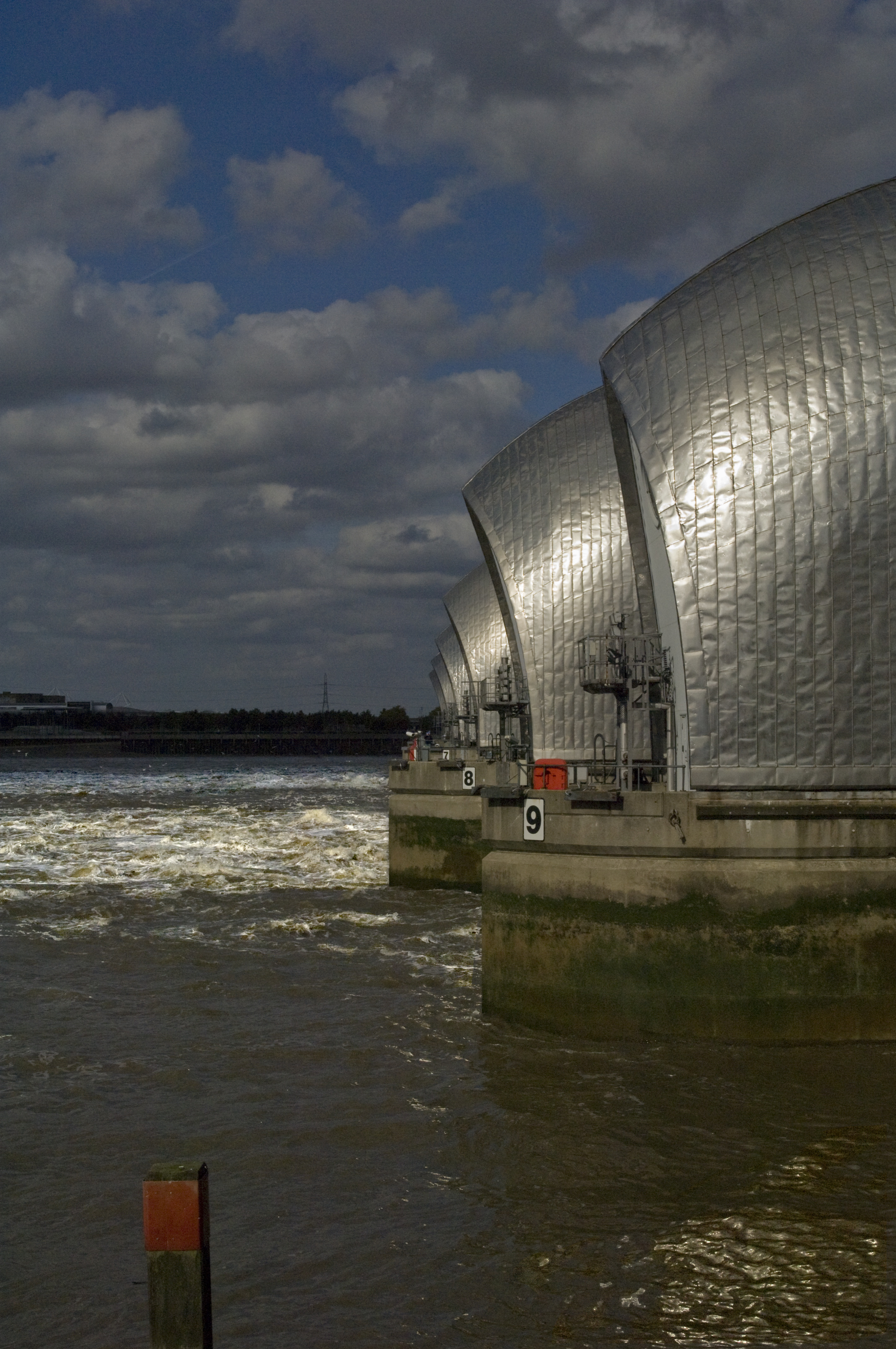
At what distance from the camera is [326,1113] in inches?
454

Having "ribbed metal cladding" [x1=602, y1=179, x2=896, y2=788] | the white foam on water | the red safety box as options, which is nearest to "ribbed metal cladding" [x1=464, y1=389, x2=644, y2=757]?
the white foam on water

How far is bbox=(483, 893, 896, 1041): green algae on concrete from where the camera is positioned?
43.2 ft

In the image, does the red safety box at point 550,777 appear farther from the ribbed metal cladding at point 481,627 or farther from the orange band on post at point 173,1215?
the ribbed metal cladding at point 481,627

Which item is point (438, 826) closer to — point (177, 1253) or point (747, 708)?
point (747, 708)

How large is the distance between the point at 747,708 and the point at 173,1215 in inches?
391

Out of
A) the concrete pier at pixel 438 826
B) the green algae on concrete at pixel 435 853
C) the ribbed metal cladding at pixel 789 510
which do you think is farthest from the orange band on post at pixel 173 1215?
the green algae on concrete at pixel 435 853

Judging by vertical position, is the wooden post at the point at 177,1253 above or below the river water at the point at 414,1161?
above

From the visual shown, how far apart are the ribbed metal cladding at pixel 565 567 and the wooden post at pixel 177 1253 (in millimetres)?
20491

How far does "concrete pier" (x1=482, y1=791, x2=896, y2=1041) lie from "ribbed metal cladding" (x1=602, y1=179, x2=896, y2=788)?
617mm

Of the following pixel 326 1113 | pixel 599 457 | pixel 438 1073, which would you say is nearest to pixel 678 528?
pixel 438 1073

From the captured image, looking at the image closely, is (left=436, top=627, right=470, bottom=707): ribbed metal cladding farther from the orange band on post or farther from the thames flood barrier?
the orange band on post

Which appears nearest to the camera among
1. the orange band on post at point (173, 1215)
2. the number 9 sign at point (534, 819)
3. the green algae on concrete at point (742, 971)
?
the orange band on post at point (173, 1215)

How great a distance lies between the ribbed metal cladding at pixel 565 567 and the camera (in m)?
26.4

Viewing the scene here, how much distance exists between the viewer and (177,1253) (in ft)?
18.4
